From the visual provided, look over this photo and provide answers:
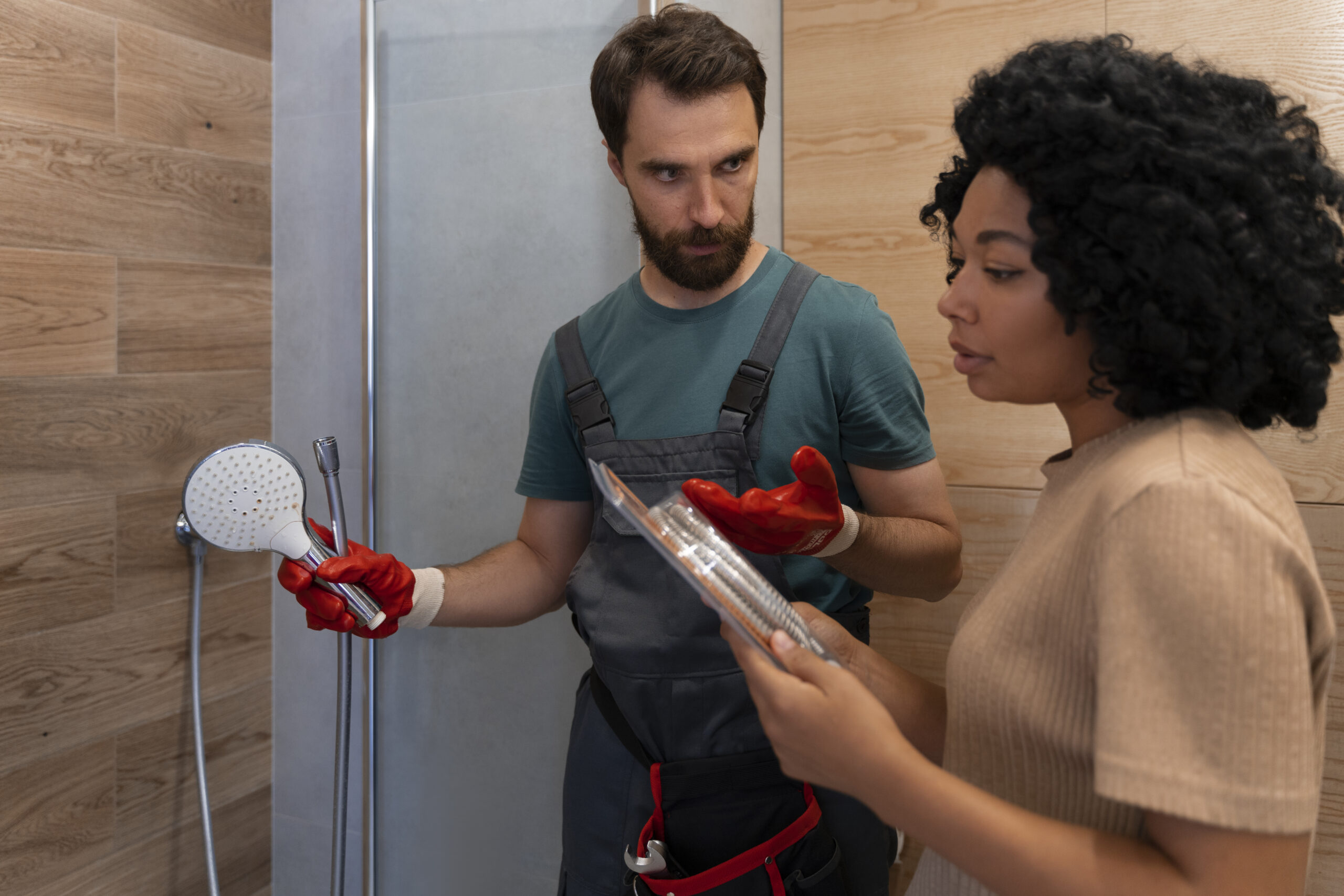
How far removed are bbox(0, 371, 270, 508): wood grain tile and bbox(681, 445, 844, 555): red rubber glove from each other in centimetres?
92

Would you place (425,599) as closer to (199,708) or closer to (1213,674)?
(199,708)

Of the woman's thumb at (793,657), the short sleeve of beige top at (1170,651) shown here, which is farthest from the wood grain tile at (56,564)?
the short sleeve of beige top at (1170,651)

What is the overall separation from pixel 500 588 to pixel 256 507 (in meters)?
0.31

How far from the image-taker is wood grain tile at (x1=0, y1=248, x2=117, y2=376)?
120 centimetres

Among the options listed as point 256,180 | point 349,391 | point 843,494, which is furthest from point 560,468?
point 256,180

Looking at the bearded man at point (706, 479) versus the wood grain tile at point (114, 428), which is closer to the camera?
the bearded man at point (706, 479)

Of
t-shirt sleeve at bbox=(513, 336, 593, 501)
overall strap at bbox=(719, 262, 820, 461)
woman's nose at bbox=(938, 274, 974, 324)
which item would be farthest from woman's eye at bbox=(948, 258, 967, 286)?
t-shirt sleeve at bbox=(513, 336, 593, 501)

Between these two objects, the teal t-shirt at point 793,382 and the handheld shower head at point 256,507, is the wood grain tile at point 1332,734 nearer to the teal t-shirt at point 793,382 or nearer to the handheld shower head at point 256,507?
the teal t-shirt at point 793,382

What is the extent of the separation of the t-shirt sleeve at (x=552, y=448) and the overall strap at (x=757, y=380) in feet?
0.73

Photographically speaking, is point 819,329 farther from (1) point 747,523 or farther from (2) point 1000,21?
(2) point 1000,21

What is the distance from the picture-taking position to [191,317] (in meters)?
1.42

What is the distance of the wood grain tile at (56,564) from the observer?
1.21 m

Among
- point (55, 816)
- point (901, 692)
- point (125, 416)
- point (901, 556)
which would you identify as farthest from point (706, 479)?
point (55, 816)

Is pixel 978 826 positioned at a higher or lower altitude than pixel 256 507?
lower
